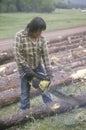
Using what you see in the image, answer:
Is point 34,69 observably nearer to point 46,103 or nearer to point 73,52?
point 46,103

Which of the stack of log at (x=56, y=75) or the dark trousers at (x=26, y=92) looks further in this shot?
the dark trousers at (x=26, y=92)

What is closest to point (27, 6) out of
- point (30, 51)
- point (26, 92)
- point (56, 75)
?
A: point (56, 75)

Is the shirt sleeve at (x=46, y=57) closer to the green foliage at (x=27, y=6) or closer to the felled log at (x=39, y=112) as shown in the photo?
the felled log at (x=39, y=112)

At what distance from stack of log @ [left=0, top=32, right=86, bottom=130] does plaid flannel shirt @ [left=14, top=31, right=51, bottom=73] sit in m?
0.90

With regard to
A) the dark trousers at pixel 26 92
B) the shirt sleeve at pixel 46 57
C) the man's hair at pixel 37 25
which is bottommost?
the dark trousers at pixel 26 92

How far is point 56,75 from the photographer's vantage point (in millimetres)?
9141

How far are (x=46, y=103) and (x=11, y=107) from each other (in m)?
1.26

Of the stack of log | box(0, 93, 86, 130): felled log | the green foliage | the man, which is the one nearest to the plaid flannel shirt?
the man

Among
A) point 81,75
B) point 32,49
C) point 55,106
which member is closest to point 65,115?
point 55,106

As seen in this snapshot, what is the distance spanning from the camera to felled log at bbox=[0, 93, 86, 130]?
20.4 feet

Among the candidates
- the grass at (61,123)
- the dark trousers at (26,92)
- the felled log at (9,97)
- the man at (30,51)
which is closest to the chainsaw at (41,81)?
the man at (30,51)

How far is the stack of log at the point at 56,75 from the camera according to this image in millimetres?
6457

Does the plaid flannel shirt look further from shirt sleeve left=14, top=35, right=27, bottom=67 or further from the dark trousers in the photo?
the dark trousers

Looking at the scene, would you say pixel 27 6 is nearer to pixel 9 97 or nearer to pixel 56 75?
pixel 56 75
